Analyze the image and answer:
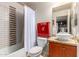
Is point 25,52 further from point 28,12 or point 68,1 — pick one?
point 68,1

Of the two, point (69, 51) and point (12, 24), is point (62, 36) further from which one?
point (12, 24)

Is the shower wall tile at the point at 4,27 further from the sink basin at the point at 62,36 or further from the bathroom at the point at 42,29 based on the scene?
the sink basin at the point at 62,36

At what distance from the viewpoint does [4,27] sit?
4.54 ft

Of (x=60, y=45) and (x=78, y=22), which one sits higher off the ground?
(x=78, y=22)

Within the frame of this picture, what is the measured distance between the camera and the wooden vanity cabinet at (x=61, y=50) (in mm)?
1417

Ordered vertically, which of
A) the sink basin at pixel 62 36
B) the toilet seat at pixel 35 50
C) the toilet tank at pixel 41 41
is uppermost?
the sink basin at pixel 62 36

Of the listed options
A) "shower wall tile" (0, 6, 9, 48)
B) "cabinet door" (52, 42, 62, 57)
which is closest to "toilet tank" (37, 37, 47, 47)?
"cabinet door" (52, 42, 62, 57)

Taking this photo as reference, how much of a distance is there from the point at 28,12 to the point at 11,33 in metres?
0.37

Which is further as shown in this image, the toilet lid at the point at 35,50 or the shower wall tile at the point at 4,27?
the toilet lid at the point at 35,50

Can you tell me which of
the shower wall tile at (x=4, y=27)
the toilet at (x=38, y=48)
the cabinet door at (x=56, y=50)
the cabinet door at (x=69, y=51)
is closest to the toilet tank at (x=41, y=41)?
the toilet at (x=38, y=48)

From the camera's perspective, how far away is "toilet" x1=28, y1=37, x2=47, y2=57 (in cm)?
149

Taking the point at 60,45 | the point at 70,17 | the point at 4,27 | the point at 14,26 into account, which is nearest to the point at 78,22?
the point at 70,17

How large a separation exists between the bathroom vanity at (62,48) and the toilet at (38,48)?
0.31 feet

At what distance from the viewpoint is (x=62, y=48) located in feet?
4.77
